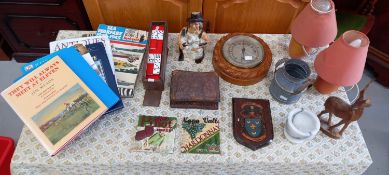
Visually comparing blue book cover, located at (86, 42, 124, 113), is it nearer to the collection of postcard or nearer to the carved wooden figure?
the collection of postcard

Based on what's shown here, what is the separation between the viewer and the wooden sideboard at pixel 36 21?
1.60 metres

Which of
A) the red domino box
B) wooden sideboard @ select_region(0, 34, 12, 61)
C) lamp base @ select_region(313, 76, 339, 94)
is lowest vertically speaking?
the red domino box

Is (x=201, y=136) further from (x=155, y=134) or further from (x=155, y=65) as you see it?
(x=155, y=65)

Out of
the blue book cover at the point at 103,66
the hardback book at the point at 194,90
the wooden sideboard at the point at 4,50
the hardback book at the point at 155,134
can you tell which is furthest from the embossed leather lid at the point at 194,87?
the wooden sideboard at the point at 4,50

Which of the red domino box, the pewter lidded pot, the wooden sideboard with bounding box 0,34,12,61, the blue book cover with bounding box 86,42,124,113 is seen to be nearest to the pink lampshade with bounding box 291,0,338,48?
the pewter lidded pot

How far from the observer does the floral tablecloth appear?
116 centimetres

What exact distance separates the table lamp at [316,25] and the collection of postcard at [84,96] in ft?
1.59

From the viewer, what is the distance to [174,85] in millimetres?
1261

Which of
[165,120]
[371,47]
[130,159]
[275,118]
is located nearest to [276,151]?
[275,118]

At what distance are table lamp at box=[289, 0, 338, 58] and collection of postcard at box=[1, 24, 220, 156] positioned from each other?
0.48 meters

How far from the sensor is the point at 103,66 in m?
1.28

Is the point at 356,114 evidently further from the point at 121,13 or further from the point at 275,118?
the point at 121,13

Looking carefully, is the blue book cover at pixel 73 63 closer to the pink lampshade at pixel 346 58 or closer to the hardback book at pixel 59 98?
the hardback book at pixel 59 98

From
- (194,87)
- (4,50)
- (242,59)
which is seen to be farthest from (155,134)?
(4,50)
